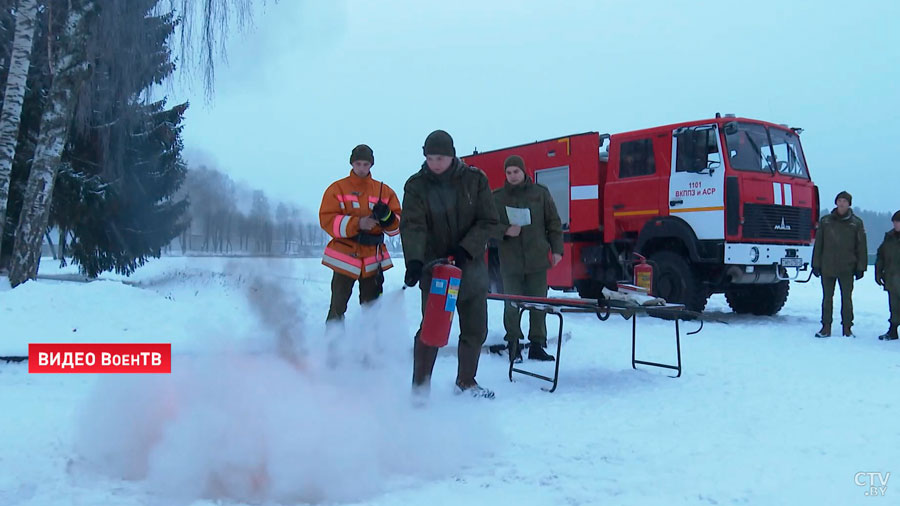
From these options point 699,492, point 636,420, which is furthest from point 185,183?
point 636,420

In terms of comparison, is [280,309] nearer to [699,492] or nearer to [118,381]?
[118,381]

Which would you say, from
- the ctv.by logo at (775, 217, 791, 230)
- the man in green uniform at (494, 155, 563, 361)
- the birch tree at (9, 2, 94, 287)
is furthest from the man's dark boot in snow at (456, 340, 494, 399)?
the birch tree at (9, 2, 94, 287)

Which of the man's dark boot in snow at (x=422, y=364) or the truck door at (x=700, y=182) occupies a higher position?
the truck door at (x=700, y=182)

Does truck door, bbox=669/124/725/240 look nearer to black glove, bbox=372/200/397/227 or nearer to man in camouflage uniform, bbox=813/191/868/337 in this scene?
man in camouflage uniform, bbox=813/191/868/337

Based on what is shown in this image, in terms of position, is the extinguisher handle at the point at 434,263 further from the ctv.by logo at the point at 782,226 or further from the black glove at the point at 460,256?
the ctv.by logo at the point at 782,226

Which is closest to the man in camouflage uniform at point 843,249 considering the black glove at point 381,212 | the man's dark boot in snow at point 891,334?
the man's dark boot in snow at point 891,334

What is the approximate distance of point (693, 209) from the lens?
30.2 feet

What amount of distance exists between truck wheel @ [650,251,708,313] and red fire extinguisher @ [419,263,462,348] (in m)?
5.87

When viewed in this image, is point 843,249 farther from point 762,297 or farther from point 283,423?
point 283,423

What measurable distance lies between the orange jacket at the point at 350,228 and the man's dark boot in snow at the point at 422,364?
1.05 meters

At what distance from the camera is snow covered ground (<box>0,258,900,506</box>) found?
2631 millimetres

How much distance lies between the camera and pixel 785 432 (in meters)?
3.66

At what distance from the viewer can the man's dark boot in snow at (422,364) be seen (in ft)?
13.2

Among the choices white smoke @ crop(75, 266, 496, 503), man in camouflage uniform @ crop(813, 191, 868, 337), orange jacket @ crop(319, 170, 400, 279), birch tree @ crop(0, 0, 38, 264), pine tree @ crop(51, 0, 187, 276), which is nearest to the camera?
white smoke @ crop(75, 266, 496, 503)
